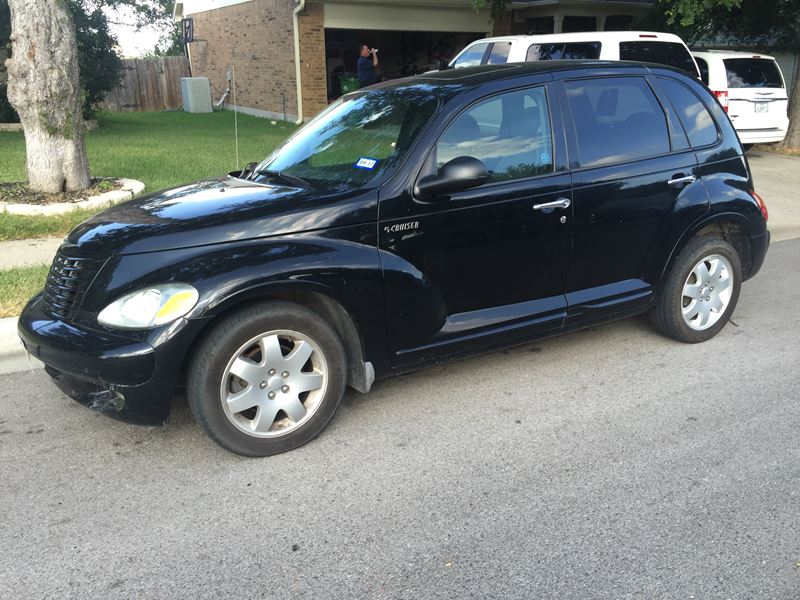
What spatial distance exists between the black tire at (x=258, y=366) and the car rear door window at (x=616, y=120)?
193cm

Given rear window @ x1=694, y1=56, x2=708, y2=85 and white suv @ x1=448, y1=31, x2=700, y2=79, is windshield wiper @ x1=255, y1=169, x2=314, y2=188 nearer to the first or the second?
white suv @ x1=448, y1=31, x2=700, y2=79

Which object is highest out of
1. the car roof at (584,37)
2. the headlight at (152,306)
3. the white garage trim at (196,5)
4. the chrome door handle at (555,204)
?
the white garage trim at (196,5)

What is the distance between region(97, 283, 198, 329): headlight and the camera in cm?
323

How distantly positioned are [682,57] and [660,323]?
26.3 feet

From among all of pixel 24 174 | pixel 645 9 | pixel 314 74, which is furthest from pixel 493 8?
pixel 24 174

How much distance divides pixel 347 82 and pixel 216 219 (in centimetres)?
1850

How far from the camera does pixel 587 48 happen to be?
10828 mm

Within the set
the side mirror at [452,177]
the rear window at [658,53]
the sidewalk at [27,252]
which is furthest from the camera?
the rear window at [658,53]

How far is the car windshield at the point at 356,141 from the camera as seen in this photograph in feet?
12.8

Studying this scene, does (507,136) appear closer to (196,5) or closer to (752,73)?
(752,73)

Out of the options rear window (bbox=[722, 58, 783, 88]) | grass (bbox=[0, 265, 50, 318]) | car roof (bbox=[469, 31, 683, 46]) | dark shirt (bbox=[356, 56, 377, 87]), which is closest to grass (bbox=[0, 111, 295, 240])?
grass (bbox=[0, 265, 50, 318])

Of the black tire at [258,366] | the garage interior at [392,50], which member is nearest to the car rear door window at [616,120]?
the black tire at [258,366]

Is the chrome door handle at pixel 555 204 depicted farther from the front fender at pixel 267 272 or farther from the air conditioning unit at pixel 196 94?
the air conditioning unit at pixel 196 94

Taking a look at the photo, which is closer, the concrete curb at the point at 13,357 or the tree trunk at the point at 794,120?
the concrete curb at the point at 13,357
